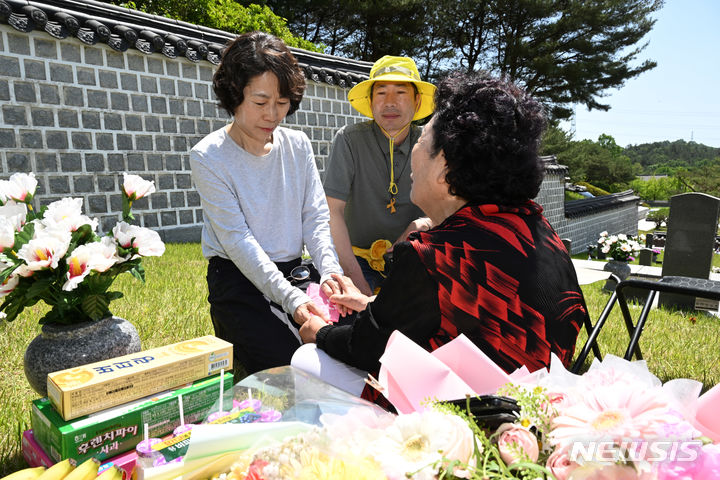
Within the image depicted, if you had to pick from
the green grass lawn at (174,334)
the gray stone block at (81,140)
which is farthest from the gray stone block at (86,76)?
the green grass lawn at (174,334)

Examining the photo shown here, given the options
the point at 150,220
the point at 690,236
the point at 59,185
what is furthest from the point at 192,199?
the point at 690,236

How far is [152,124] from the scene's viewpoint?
763 centimetres

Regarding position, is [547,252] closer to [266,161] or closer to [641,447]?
[641,447]

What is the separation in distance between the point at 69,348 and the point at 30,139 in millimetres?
5875

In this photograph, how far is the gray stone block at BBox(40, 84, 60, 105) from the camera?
21.0 feet

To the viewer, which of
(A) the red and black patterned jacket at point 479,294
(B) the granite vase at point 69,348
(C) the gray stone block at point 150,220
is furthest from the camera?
(C) the gray stone block at point 150,220

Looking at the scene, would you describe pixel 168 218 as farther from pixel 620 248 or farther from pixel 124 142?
pixel 620 248

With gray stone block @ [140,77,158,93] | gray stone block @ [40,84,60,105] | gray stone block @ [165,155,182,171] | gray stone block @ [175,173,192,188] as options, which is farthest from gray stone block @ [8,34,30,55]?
gray stone block @ [175,173,192,188]

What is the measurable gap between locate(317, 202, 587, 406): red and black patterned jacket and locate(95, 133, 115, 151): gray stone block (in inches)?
267

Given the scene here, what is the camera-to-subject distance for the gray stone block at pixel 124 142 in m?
7.25

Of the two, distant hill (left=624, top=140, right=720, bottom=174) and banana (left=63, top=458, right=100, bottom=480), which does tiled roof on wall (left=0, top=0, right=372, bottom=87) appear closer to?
banana (left=63, top=458, right=100, bottom=480)

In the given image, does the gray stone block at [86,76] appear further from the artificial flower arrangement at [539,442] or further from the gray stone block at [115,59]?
the artificial flower arrangement at [539,442]

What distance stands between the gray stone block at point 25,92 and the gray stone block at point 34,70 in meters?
0.11

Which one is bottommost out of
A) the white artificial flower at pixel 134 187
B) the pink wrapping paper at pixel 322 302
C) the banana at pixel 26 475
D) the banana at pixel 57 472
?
the pink wrapping paper at pixel 322 302
